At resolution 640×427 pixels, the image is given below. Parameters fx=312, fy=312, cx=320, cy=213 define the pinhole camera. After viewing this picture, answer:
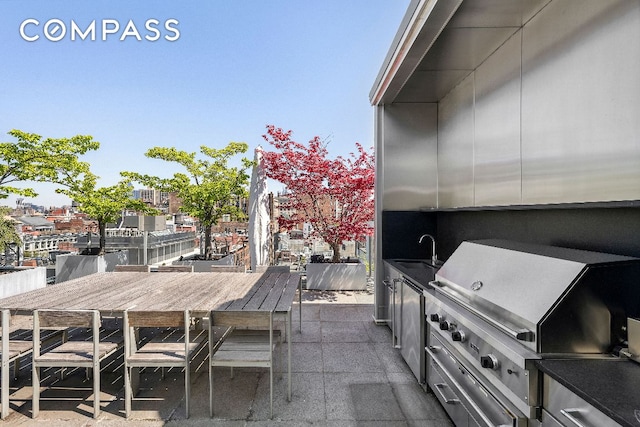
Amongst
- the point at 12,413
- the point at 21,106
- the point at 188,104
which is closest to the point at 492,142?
the point at 12,413

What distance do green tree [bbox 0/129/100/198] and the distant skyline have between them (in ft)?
0.60

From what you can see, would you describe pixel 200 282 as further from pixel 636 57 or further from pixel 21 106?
pixel 21 106

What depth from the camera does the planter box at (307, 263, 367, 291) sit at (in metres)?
6.02

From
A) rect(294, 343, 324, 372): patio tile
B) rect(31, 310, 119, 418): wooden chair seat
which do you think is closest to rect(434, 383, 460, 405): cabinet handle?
rect(294, 343, 324, 372): patio tile

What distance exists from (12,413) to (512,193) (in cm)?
441

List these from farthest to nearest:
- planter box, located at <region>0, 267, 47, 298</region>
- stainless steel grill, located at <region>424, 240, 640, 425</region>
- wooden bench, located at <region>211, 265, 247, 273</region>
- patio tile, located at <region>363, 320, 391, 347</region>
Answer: planter box, located at <region>0, 267, 47, 298</region>
wooden bench, located at <region>211, 265, 247, 273</region>
patio tile, located at <region>363, 320, 391, 347</region>
stainless steel grill, located at <region>424, 240, 640, 425</region>

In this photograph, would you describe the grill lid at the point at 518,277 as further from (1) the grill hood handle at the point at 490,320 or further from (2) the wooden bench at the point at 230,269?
(2) the wooden bench at the point at 230,269

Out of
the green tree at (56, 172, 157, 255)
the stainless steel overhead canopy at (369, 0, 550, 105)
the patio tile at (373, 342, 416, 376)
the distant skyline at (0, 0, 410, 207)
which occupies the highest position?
the distant skyline at (0, 0, 410, 207)

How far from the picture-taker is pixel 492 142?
10.0 feet

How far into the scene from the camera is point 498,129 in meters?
2.96

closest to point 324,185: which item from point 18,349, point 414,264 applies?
point 414,264

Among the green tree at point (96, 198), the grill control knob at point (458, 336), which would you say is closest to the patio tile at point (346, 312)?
the grill control knob at point (458, 336)

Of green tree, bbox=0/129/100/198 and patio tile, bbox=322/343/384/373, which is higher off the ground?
green tree, bbox=0/129/100/198

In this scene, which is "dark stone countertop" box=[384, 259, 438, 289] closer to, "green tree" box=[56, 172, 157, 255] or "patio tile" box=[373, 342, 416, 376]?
→ "patio tile" box=[373, 342, 416, 376]
